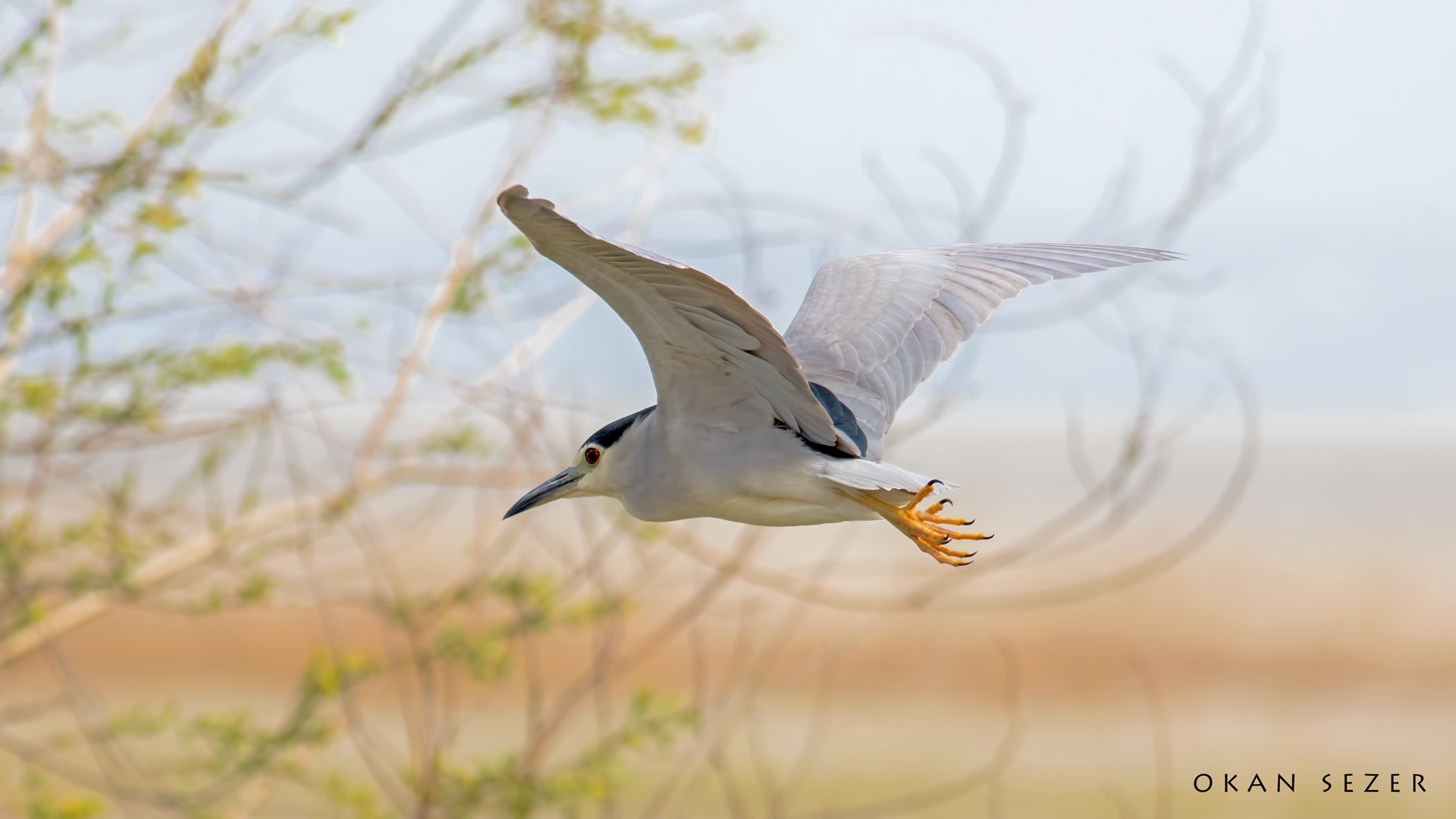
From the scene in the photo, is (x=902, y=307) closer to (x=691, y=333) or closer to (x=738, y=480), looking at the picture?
(x=738, y=480)

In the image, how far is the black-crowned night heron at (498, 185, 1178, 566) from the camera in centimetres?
207

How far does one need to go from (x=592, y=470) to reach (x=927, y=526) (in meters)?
0.66

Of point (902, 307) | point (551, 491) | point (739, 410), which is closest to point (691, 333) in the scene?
point (739, 410)

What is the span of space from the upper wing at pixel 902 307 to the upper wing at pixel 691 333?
1.45ft

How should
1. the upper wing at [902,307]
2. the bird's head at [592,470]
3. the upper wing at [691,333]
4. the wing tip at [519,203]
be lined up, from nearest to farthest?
the wing tip at [519,203] → the upper wing at [691,333] → the bird's head at [592,470] → the upper wing at [902,307]

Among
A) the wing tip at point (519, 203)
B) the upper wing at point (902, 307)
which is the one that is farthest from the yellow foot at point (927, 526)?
the wing tip at point (519, 203)

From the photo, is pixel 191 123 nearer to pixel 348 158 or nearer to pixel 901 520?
pixel 348 158

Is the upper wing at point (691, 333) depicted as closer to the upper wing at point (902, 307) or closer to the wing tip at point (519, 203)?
the wing tip at point (519, 203)

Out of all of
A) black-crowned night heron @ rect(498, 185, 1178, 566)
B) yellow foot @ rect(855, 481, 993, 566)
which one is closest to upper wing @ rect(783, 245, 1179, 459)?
black-crowned night heron @ rect(498, 185, 1178, 566)

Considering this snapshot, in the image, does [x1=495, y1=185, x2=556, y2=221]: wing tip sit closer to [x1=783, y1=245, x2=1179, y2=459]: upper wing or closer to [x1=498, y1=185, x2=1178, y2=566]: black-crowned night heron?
[x1=498, y1=185, x2=1178, y2=566]: black-crowned night heron

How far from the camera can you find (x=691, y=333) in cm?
220

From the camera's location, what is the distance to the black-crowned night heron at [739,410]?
207cm

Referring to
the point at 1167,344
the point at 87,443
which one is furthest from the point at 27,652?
the point at 1167,344

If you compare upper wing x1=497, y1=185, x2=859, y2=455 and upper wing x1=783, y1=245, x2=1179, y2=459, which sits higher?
upper wing x1=783, y1=245, x2=1179, y2=459
